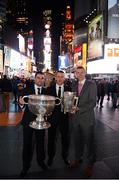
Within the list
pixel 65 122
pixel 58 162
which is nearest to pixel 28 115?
pixel 65 122

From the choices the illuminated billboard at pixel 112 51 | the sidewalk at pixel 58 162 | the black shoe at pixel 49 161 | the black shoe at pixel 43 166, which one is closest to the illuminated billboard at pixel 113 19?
the illuminated billboard at pixel 112 51

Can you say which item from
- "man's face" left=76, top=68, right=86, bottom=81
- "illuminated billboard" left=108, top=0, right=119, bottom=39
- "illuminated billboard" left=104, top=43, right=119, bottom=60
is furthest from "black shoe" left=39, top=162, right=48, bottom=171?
"illuminated billboard" left=108, top=0, right=119, bottom=39

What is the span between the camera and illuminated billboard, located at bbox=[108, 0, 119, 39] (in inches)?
1844

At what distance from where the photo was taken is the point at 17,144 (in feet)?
33.2

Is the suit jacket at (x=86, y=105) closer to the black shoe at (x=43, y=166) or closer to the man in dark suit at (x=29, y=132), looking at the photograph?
the man in dark suit at (x=29, y=132)

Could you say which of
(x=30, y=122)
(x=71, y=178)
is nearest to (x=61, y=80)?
(x=30, y=122)

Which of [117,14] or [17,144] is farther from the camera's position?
[117,14]

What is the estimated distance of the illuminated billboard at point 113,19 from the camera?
154ft

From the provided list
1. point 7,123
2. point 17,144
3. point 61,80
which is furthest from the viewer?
point 7,123

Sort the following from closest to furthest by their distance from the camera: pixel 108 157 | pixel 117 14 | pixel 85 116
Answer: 1. pixel 85 116
2. pixel 108 157
3. pixel 117 14

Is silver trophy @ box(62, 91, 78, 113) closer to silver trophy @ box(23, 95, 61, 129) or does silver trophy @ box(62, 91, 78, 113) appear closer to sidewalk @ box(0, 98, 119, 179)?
silver trophy @ box(23, 95, 61, 129)

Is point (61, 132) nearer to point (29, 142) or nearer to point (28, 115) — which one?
point (29, 142)

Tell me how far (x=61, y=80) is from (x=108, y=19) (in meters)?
41.7

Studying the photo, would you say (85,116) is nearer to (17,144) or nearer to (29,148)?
(29,148)
